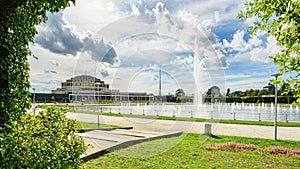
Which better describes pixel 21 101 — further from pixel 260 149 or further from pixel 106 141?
pixel 260 149

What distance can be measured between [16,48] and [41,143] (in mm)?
1145

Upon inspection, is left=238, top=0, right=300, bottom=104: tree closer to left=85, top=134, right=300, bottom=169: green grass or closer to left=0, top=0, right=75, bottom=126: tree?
left=0, top=0, right=75, bottom=126: tree

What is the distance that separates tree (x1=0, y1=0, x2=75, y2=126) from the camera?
3.02m

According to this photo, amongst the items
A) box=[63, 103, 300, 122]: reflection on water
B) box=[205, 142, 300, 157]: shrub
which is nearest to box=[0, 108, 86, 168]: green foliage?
box=[205, 142, 300, 157]: shrub

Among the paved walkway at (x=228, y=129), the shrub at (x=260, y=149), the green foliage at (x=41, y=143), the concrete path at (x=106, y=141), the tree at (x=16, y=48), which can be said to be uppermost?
the tree at (x=16, y=48)

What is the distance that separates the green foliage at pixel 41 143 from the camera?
2791 mm

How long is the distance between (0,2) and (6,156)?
1708mm

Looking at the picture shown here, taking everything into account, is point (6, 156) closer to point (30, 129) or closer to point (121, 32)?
point (30, 129)

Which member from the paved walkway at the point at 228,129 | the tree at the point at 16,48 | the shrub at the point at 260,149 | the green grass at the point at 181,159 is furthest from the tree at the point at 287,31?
the paved walkway at the point at 228,129

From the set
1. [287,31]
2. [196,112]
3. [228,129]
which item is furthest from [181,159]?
[196,112]

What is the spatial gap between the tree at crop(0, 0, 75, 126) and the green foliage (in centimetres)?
21

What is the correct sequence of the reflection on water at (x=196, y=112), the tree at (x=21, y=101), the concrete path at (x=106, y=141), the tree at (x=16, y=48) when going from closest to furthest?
the tree at (x=21, y=101)
the tree at (x=16, y=48)
the concrete path at (x=106, y=141)
the reflection on water at (x=196, y=112)

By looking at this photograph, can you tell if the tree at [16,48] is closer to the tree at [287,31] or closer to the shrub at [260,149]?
the tree at [287,31]

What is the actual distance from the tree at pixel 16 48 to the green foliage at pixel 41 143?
210 mm
